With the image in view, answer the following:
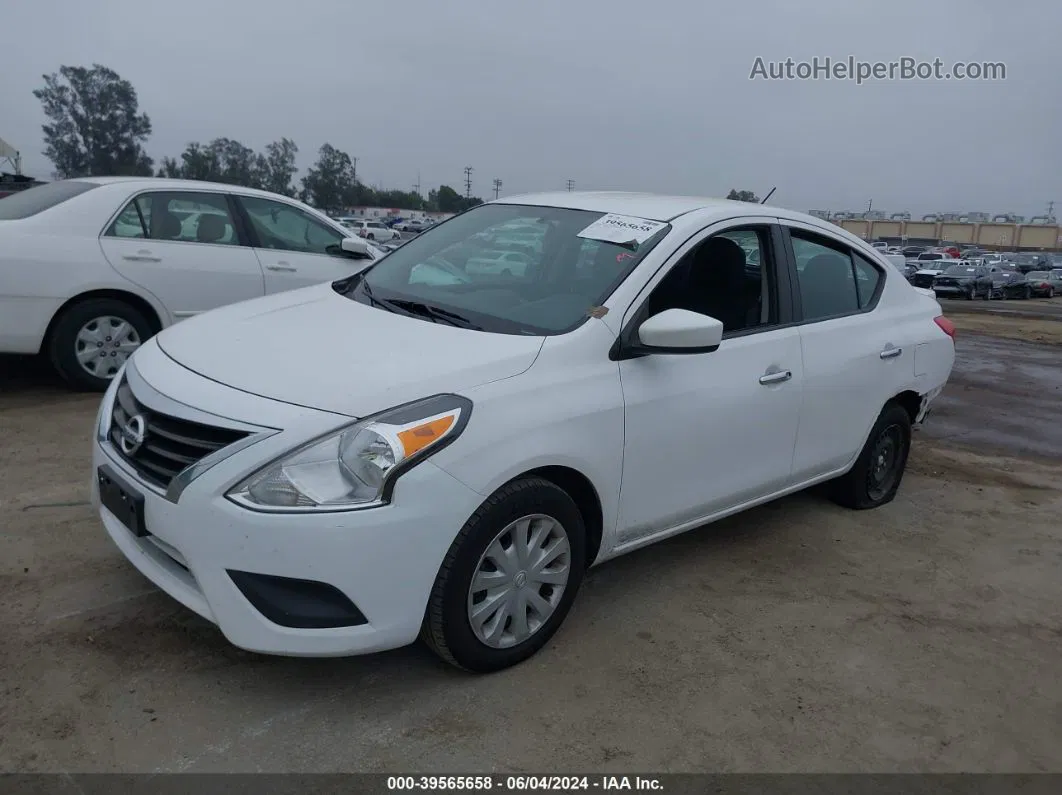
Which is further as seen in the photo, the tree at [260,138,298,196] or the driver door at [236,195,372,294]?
the tree at [260,138,298,196]

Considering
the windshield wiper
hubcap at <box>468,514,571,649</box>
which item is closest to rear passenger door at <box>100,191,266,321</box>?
the windshield wiper

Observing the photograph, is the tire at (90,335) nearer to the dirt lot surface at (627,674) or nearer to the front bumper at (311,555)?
the dirt lot surface at (627,674)

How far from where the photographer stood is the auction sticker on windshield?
3.62 m

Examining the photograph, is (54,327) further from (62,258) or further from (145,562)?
A: (145,562)

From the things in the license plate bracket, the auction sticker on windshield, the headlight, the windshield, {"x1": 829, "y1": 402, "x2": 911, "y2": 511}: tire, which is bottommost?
{"x1": 829, "y1": 402, "x2": 911, "y2": 511}: tire

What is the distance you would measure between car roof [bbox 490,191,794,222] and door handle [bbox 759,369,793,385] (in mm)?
763

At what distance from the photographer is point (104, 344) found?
20.2 feet

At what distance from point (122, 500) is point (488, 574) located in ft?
4.04

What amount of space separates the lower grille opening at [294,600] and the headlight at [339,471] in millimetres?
226

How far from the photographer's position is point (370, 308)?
3611mm

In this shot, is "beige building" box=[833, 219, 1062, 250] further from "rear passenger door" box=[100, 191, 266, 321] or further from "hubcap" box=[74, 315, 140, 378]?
"hubcap" box=[74, 315, 140, 378]

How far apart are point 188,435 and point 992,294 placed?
3882 cm

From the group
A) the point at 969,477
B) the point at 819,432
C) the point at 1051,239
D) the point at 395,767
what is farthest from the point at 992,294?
the point at 1051,239

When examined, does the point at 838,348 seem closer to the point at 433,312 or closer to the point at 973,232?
the point at 433,312
